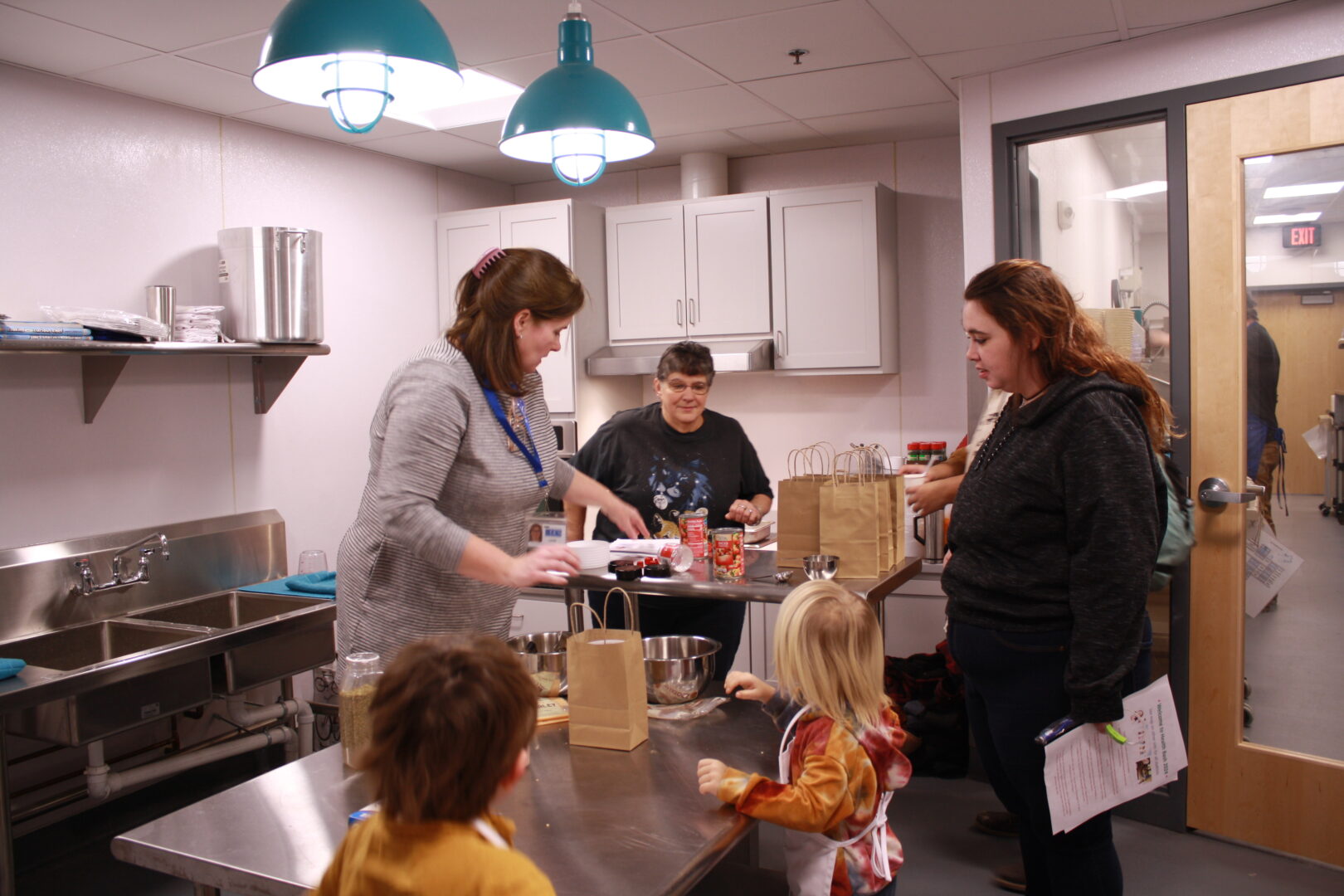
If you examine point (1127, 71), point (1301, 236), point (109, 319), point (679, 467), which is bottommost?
point (679, 467)

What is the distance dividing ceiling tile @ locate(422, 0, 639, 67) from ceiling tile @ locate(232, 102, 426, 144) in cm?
69

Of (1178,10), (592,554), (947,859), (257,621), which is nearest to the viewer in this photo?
(592,554)

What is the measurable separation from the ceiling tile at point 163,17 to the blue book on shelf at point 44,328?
2.75ft

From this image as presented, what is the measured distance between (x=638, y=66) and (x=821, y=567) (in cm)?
184

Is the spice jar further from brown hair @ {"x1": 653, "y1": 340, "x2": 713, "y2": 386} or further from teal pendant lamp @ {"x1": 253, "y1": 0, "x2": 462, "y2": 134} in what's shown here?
brown hair @ {"x1": 653, "y1": 340, "x2": 713, "y2": 386}

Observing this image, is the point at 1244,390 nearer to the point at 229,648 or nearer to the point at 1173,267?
the point at 1173,267

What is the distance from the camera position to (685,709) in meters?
1.99

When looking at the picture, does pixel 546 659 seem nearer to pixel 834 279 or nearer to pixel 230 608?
pixel 230 608

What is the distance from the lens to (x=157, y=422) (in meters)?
3.57

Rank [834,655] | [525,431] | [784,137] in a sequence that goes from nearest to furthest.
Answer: [834,655]
[525,431]
[784,137]

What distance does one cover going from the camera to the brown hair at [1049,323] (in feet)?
6.53

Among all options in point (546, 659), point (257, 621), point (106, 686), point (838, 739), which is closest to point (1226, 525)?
point (838, 739)

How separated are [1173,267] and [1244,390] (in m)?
0.43

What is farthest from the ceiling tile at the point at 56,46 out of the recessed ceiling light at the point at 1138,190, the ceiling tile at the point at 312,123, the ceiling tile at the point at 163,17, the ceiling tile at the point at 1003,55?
the recessed ceiling light at the point at 1138,190
